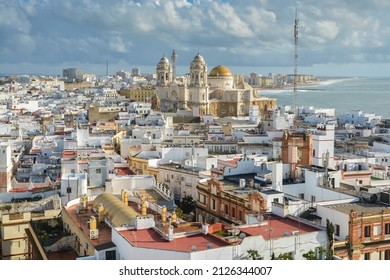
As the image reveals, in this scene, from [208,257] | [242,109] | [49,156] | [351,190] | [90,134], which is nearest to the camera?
[208,257]

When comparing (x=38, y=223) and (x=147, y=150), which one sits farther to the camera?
(x=147, y=150)

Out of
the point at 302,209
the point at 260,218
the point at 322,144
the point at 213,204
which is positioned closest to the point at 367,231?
the point at 302,209

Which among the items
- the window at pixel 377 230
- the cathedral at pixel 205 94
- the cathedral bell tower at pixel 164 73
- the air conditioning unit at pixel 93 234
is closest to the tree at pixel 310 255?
the window at pixel 377 230

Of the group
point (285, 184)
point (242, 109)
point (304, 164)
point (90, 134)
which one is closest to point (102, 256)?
point (285, 184)

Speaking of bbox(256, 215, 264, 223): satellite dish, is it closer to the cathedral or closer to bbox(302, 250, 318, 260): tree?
bbox(302, 250, 318, 260): tree

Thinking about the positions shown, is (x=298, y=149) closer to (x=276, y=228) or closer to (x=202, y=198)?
(x=202, y=198)

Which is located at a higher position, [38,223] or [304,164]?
[304,164]
